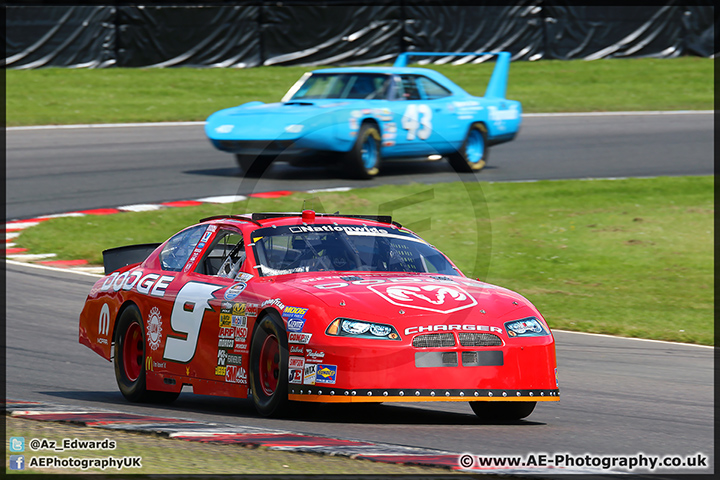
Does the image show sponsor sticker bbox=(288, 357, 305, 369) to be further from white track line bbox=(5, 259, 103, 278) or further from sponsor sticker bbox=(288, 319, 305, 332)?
white track line bbox=(5, 259, 103, 278)

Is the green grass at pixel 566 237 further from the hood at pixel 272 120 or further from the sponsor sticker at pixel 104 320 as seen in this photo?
the sponsor sticker at pixel 104 320

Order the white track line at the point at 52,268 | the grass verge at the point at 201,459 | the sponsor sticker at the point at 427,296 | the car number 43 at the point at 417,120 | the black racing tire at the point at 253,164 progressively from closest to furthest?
1. the grass verge at the point at 201,459
2. the sponsor sticker at the point at 427,296
3. the white track line at the point at 52,268
4. the car number 43 at the point at 417,120
5. the black racing tire at the point at 253,164

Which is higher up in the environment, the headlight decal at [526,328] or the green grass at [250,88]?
the green grass at [250,88]

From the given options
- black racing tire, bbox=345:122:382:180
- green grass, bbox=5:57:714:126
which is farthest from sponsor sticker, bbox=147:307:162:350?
green grass, bbox=5:57:714:126

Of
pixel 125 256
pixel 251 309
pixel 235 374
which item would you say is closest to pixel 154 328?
pixel 235 374

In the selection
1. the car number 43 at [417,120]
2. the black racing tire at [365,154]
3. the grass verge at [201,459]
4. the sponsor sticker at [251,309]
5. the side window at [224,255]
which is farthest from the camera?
the car number 43 at [417,120]

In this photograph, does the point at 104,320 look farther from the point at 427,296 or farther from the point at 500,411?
the point at 500,411

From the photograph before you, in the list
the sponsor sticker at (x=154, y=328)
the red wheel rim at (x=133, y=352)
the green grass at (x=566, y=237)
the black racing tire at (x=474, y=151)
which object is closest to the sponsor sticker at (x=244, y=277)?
the sponsor sticker at (x=154, y=328)

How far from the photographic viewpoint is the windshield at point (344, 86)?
1862cm

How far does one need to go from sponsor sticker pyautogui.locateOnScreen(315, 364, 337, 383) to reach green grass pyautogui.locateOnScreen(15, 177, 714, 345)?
5.16 meters

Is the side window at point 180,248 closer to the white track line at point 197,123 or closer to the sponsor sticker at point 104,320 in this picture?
the sponsor sticker at point 104,320

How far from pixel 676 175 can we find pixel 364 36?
13.0 metres

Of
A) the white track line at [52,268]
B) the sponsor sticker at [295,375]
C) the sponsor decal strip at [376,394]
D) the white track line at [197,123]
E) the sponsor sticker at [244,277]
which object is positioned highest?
the white track line at [197,123]

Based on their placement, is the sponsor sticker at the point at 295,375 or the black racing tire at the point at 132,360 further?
the black racing tire at the point at 132,360
